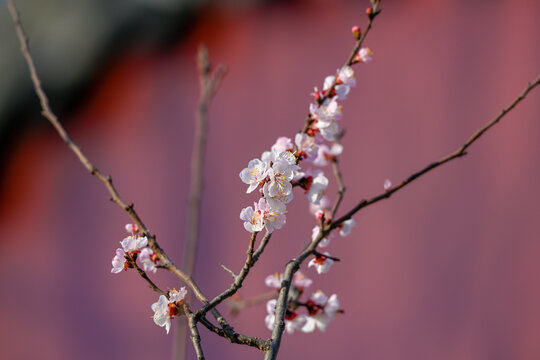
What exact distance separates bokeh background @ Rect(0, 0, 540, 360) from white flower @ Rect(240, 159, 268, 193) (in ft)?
3.83

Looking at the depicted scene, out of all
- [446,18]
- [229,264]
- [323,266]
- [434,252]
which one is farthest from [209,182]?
[323,266]

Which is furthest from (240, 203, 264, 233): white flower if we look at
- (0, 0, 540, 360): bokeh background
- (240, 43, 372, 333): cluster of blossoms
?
(0, 0, 540, 360): bokeh background

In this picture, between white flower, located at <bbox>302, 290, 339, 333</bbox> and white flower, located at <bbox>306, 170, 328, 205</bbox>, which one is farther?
white flower, located at <bbox>302, 290, 339, 333</bbox>

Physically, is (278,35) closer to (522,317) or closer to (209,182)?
(209,182)

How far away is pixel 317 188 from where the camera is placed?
0.69m

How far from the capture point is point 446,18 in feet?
5.91

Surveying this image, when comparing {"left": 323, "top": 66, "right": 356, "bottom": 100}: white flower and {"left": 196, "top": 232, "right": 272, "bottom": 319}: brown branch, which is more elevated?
{"left": 323, "top": 66, "right": 356, "bottom": 100}: white flower

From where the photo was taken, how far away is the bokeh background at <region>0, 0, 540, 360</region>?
165cm

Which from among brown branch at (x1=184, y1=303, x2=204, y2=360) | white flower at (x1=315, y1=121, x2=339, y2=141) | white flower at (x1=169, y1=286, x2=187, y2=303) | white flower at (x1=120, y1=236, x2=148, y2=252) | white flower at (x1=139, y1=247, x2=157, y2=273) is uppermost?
white flower at (x1=315, y1=121, x2=339, y2=141)

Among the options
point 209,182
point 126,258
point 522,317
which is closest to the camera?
point 126,258

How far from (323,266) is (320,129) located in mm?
194

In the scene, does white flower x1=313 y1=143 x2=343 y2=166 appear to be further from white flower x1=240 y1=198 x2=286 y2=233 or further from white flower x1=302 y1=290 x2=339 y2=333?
white flower x1=240 y1=198 x2=286 y2=233

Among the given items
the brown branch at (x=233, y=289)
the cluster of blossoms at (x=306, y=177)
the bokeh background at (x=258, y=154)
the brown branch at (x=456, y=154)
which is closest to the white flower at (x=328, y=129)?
the cluster of blossoms at (x=306, y=177)

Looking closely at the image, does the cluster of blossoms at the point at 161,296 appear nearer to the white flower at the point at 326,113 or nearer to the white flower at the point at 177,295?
the white flower at the point at 177,295
